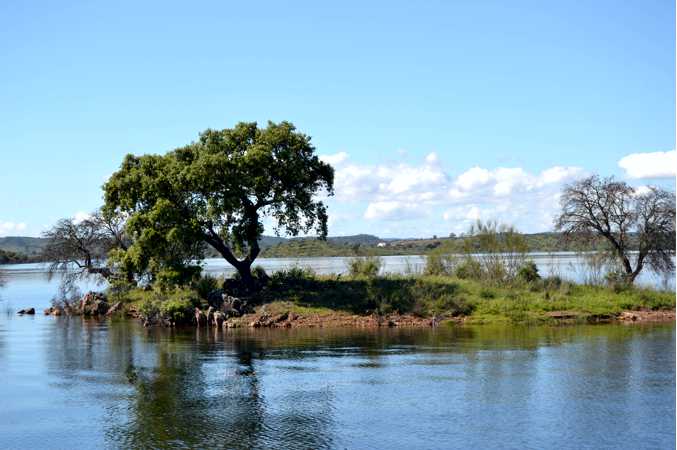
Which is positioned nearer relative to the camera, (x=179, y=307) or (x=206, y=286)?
(x=179, y=307)

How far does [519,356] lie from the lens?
103 feet

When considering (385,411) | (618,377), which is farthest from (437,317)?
(385,411)

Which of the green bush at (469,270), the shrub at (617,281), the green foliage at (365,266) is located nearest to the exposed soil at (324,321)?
the green foliage at (365,266)

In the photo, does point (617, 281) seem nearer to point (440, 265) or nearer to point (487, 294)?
point (487, 294)

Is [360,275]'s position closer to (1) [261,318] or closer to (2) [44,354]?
(1) [261,318]

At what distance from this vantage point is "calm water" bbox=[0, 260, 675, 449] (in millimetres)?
19859

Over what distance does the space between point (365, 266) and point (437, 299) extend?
7.86m

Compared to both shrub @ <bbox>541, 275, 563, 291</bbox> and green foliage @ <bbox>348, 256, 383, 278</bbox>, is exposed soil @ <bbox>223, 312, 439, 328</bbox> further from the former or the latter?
shrub @ <bbox>541, 275, 563, 291</bbox>

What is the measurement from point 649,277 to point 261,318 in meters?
30.9

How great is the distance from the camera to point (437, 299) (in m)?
45.7

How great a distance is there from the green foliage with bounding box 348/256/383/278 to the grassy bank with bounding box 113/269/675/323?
7.94 ft

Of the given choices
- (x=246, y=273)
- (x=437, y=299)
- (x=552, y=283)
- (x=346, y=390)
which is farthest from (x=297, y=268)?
(x=346, y=390)

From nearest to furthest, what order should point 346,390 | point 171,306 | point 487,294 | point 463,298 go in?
point 346,390 → point 171,306 → point 463,298 → point 487,294

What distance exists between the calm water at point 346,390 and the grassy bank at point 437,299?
204 inches
